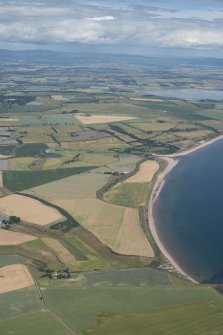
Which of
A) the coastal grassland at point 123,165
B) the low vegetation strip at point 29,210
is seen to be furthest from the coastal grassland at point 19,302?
the coastal grassland at point 123,165

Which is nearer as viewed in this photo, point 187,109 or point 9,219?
point 9,219

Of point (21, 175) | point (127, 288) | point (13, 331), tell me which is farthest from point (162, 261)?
point (21, 175)

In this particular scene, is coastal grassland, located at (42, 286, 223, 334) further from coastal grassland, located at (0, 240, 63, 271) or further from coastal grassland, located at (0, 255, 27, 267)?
coastal grassland, located at (0, 255, 27, 267)

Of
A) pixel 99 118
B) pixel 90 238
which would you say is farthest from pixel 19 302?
pixel 99 118

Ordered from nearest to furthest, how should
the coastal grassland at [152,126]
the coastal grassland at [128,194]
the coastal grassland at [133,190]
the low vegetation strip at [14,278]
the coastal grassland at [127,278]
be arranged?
1. the low vegetation strip at [14,278]
2. the coastal grassland at [127,278]
3. the coastal grassland at [128,194]
4. the coastal grassland at [133,190]
5. the coastal grassland at [152,126]

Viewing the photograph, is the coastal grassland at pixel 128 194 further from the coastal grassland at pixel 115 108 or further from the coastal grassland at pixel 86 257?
the coastal grassland at pixel 115 108

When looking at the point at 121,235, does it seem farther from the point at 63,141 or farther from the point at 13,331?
the point at 63,141
